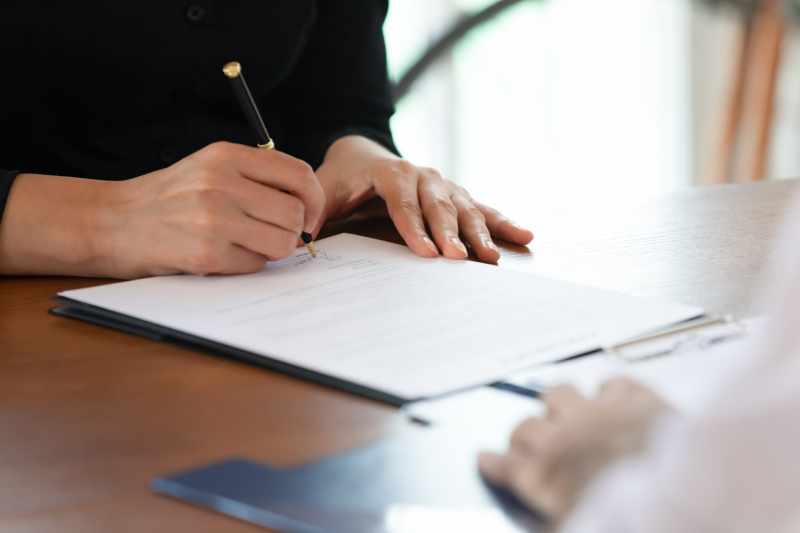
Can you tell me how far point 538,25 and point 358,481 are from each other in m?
2.61

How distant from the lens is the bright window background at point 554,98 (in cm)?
290

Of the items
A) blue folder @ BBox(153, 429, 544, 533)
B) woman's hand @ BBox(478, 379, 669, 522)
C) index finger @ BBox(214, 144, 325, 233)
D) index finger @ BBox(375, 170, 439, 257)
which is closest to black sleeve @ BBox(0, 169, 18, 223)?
index finger @ BBox(214, 144, 325, 233)

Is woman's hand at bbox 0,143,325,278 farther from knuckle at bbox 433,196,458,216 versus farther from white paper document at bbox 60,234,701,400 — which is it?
knuckle at bbox 433,196,458,216

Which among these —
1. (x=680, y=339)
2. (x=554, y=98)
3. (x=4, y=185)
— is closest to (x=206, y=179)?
(x=4, y=185)

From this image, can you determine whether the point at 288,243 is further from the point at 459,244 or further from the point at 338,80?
the point at 338,80

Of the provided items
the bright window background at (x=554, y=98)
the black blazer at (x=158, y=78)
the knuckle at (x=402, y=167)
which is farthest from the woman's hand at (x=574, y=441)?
the bright window background at (x=554, y=98)

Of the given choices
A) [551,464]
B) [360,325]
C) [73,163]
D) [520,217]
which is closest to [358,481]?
[551,464]

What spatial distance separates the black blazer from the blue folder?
0.76 m

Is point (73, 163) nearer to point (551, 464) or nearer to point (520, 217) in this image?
point (520, 217)

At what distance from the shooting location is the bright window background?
290 cm

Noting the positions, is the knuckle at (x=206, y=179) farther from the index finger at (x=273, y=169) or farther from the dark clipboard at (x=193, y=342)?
the dark clipboard at (x=193, y=342)

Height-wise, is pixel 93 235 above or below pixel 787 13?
below

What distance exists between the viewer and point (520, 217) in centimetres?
123

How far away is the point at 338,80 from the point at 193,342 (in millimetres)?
799
